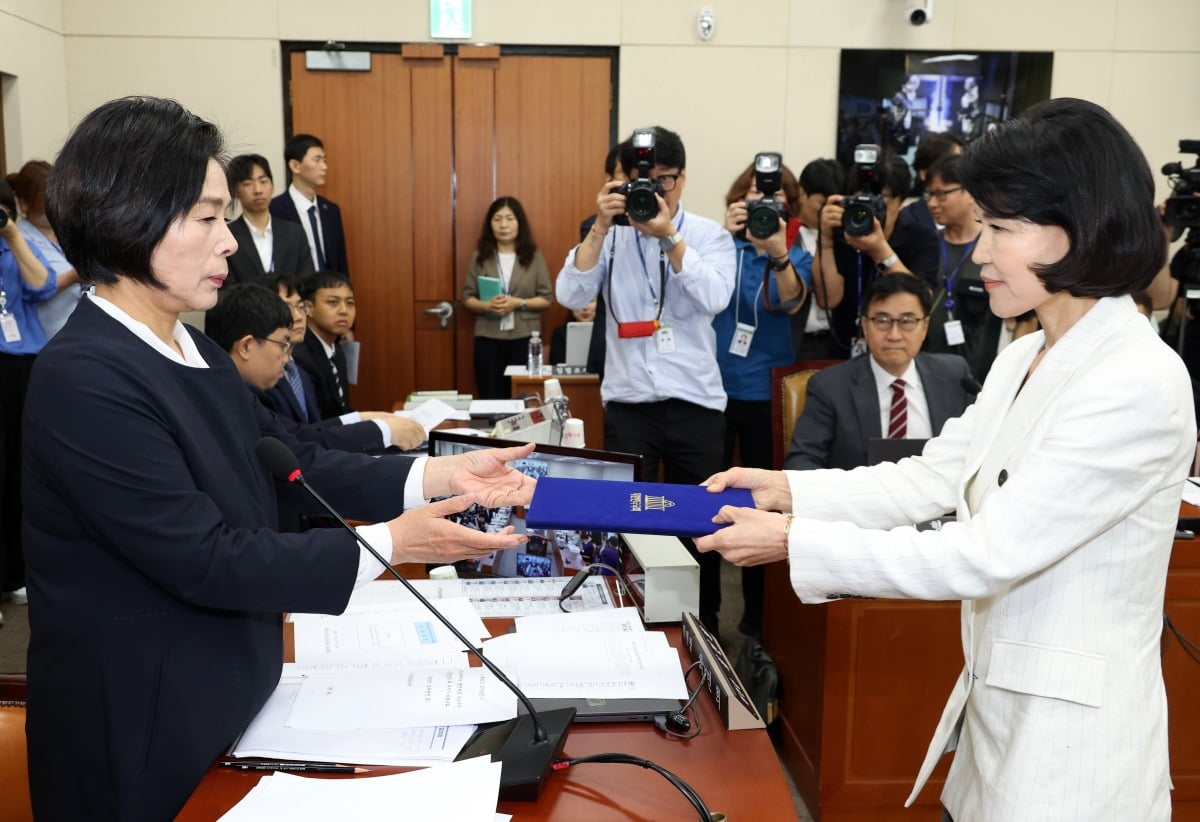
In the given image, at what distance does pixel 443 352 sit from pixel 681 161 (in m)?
Result: 3.37

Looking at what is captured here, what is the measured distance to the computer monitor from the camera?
2.09 m

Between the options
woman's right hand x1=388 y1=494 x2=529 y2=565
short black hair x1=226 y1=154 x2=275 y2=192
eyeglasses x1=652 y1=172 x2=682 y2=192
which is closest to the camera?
woman's right hand x1=388 y1=494 x2=529 y2=565

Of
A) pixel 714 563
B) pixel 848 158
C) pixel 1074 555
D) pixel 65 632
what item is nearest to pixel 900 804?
pixel 714 563

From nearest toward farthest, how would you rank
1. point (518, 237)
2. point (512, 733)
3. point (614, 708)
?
point (512, 733) → point (614, 708) → point (518, 237)


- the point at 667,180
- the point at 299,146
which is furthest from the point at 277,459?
the point at 299,146

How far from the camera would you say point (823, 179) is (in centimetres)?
460

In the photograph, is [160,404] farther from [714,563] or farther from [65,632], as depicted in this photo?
[714,563]

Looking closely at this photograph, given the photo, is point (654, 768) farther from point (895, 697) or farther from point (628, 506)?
point (895, 697)

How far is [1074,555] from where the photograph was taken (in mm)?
1333

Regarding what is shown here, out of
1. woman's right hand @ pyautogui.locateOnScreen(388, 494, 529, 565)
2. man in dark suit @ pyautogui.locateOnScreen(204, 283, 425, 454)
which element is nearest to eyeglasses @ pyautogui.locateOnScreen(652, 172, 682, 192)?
man in dark suit @ pyautogui.locateOnScreen(204, 283, 425, 454)

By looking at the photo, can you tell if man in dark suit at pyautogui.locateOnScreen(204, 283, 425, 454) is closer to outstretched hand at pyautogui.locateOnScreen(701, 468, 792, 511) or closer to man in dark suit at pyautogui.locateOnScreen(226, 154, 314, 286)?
outstretched hand at pyautogui.locateOnScreen(701, 468, 792, 511)

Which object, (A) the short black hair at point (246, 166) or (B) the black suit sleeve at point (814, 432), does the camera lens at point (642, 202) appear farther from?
(A) the short black hair at point (246, 166)

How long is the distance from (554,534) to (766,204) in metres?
1.86

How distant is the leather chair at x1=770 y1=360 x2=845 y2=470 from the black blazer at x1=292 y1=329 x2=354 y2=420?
1611mm
